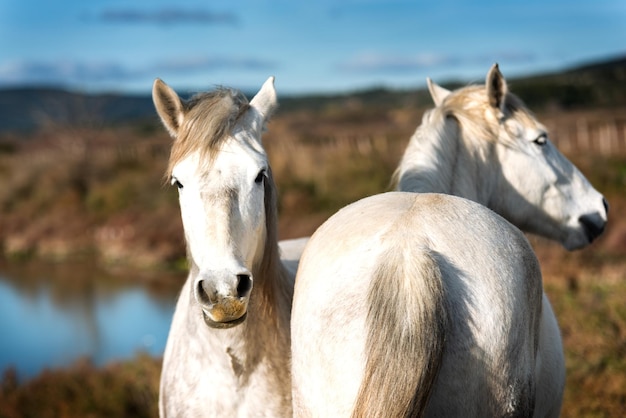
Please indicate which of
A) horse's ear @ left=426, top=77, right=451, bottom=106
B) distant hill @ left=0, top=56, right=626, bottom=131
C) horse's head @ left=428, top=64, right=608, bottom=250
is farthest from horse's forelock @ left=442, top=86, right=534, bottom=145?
distant hill @ left=0, top=56, right=626, bottom=131

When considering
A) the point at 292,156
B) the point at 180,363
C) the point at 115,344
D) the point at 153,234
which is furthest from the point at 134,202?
the point at 180,363

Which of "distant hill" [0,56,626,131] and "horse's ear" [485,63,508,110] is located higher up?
"horse's ear" [485,63,508,110]

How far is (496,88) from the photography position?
3801mm

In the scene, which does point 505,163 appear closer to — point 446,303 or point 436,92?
point 436,92

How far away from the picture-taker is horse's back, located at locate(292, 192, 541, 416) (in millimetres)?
2129

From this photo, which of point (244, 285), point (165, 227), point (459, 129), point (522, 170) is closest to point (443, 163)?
point (459, 129)

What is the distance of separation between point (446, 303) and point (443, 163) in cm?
162

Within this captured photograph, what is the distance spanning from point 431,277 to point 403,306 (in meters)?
0.11

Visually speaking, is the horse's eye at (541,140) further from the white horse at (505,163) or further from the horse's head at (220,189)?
the horse's head at (220,189)

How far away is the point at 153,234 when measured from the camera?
21062 mm

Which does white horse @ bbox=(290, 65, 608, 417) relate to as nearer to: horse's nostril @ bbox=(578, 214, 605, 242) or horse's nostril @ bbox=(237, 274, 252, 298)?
horse's nostril @ bbox=(578, 214, 605, 242)

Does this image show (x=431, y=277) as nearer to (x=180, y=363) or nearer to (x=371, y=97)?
(x=180, y=363)

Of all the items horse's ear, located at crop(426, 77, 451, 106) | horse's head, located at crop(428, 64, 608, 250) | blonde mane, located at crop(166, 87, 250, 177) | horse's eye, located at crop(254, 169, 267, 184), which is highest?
blonde mane, located at crop(166, 87, 250, 177)

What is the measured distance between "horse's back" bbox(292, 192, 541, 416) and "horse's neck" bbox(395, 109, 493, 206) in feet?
3.43
